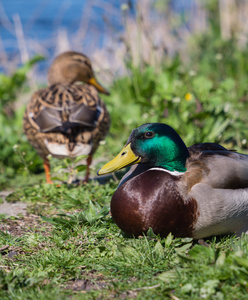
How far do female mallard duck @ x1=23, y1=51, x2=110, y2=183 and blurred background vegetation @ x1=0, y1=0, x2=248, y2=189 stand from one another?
307 mm

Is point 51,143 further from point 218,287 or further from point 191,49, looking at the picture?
point 191,49

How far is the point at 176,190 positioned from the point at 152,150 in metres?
0.33

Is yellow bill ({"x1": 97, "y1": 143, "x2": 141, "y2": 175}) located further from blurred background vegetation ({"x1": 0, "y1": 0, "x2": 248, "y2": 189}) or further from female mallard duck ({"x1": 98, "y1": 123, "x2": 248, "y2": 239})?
blurred background vegetation ({"x1": 0, "y1": 0, "x2": 248, "y2": 189})

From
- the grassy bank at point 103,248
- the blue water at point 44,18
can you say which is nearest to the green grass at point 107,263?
the grassy bank at point 103,248

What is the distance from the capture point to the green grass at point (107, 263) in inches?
91.3

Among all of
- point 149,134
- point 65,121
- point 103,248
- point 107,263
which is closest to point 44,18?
point 65,121

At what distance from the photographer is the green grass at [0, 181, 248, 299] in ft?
7.61

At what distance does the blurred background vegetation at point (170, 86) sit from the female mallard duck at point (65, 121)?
0.31 m

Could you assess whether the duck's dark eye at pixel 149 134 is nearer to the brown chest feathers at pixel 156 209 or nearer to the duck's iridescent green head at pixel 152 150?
the duck's iridescent green head at pixel 152 150

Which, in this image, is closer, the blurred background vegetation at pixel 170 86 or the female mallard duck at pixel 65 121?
the female mallard duck at pixel 65 121

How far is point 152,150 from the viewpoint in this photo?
2.97 metres

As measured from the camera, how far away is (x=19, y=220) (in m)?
3.62

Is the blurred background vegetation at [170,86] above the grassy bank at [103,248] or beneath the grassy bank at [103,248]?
above

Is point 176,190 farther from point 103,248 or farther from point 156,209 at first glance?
point 103,248
